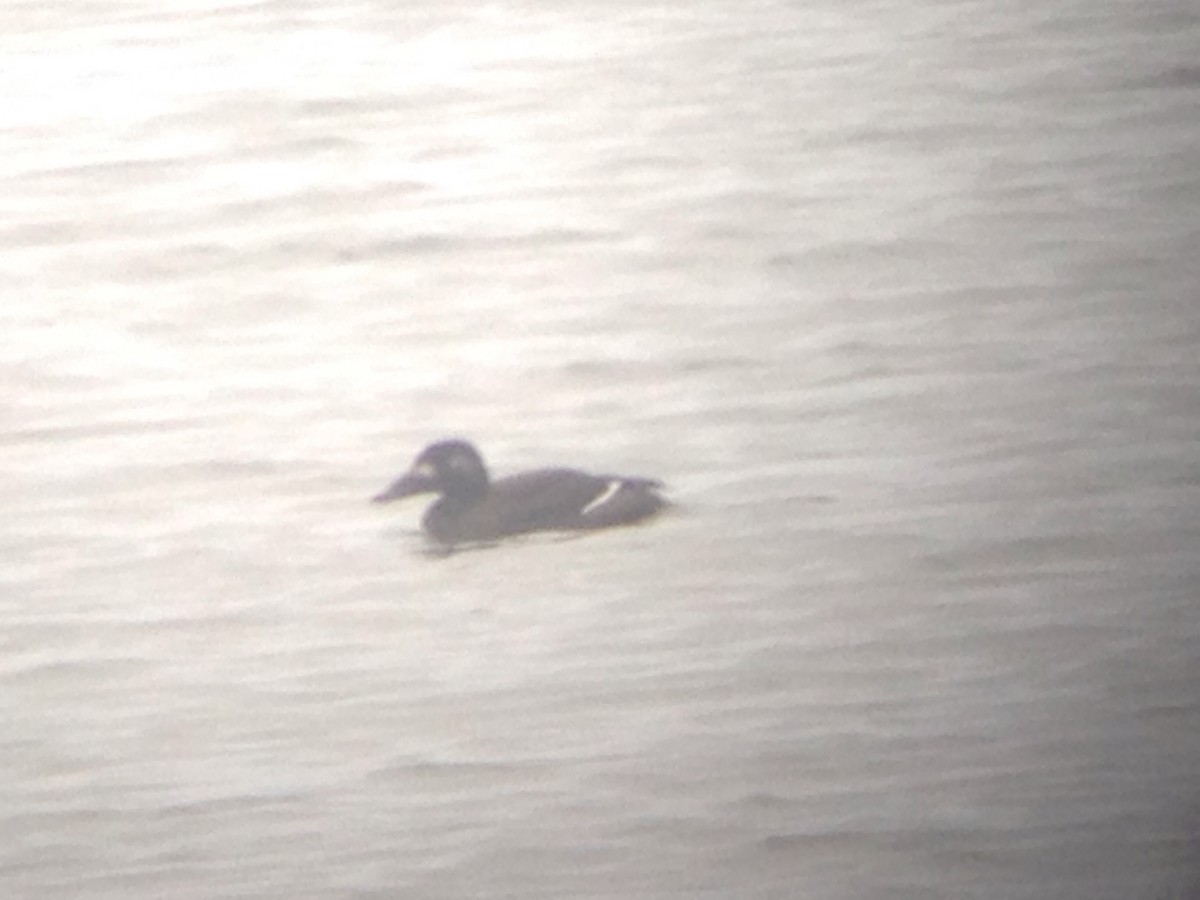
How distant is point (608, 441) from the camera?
248 centimetres

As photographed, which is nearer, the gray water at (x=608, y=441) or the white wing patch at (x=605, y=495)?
the gray water at (x=608, y=441)

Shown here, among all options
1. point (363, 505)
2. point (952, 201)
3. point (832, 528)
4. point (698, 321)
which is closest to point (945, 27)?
point (952, 201)

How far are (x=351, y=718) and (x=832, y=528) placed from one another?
1.67ft

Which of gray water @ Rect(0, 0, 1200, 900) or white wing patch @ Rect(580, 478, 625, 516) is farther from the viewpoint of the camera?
white wing patch @ Rect(580, 478, 625, 516)

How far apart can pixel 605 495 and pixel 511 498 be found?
0.12 meters

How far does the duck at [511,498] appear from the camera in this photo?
2.41 m

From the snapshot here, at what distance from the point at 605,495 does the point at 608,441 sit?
0.10m

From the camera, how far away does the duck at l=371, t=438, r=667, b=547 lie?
2.41 metres

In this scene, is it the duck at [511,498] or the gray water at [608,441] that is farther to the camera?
the duck at [511,498]

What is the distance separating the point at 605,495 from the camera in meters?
2.39

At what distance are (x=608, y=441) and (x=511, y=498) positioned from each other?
0.11 meters

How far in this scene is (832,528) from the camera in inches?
93.0

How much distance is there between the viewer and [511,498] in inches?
97.3

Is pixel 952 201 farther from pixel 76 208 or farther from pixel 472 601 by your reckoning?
pixel 76 208
